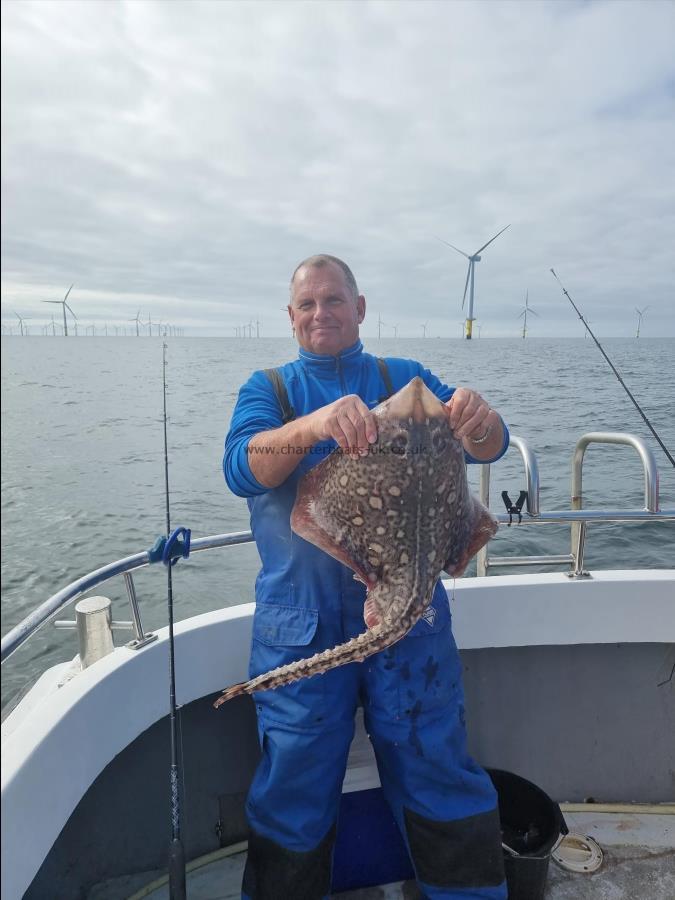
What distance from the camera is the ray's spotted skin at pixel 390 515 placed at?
2.09 m

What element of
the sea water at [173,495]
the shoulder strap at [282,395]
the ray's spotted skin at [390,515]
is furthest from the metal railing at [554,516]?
the ray's spotted skin at [390,515]

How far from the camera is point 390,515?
7.04ft

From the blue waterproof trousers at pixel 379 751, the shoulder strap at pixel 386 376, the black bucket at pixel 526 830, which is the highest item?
the shoulder strap at pixel 386 376

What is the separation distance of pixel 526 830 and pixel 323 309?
2683 mm

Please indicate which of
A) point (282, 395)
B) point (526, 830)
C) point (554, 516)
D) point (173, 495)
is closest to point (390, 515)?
point (282, 395)

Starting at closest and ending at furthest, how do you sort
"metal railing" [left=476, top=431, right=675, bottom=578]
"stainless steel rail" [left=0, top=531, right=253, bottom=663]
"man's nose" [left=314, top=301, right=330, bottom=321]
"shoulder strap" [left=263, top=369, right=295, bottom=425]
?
1. "stainless steel rail" [left=0, top=531, right=253, bottom=663]
2. "shoulder strap" [left=263, top=369, right=295, bottom=425]
3. "man's nose" [left=314, top=301, right=330, bottom=321]
4. "metal railing" [left=476, top=431, right=675, bottom=578]

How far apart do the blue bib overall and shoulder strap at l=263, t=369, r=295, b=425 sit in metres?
0.04

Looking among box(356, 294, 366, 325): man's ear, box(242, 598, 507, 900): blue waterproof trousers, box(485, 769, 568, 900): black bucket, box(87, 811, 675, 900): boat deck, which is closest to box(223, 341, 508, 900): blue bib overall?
box(242, 598, 507, 900): blue waterproof trousers

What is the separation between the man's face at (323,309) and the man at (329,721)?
0.30m

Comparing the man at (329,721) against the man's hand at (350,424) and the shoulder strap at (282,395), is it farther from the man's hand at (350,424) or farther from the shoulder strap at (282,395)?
the man's hand at (350,424)

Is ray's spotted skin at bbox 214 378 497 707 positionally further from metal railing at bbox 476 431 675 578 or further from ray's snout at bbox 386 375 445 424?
metal railing at bbox 476 431 675 578

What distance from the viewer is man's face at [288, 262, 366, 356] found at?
2703mm

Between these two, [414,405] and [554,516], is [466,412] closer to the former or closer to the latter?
[414,405]

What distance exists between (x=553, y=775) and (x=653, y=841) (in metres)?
0.54
